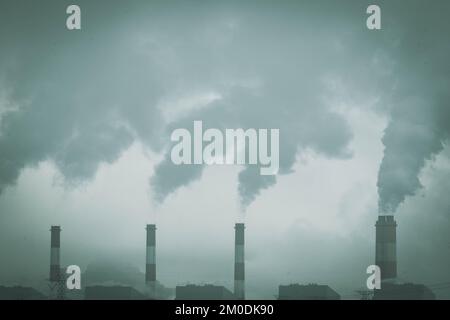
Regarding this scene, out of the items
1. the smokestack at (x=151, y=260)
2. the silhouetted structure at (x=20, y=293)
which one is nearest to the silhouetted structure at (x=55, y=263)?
the silhouetted structure at (x=20, y=293)

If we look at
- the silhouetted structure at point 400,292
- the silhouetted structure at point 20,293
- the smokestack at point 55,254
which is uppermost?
the smokestack at point 55,254

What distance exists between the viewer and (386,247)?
55406 millimetres

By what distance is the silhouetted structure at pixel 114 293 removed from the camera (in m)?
64.2

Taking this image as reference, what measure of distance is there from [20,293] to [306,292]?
2557cm

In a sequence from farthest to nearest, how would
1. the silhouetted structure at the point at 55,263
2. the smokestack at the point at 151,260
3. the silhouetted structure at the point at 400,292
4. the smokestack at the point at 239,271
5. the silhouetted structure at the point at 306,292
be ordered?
the smokestack at the point at 151,260 → the silhouetted structure at the point at 55,263 → the silhouetted structure at the point at 306,292 → the smokestack at the point at 239,271 → the silhouetted structure at the point at 400,292

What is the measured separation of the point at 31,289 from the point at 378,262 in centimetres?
3098

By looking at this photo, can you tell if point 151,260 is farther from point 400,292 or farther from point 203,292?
point 400,292

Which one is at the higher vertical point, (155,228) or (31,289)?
(155,228)

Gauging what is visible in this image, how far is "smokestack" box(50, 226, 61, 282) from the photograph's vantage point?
6351cm

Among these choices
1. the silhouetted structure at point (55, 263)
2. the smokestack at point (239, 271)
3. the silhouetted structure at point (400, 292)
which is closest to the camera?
the silhouetted structure at point (400, 292)

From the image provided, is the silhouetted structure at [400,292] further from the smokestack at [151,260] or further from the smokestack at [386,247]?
the smokestack at [151,260]

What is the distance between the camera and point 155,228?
6575cm
